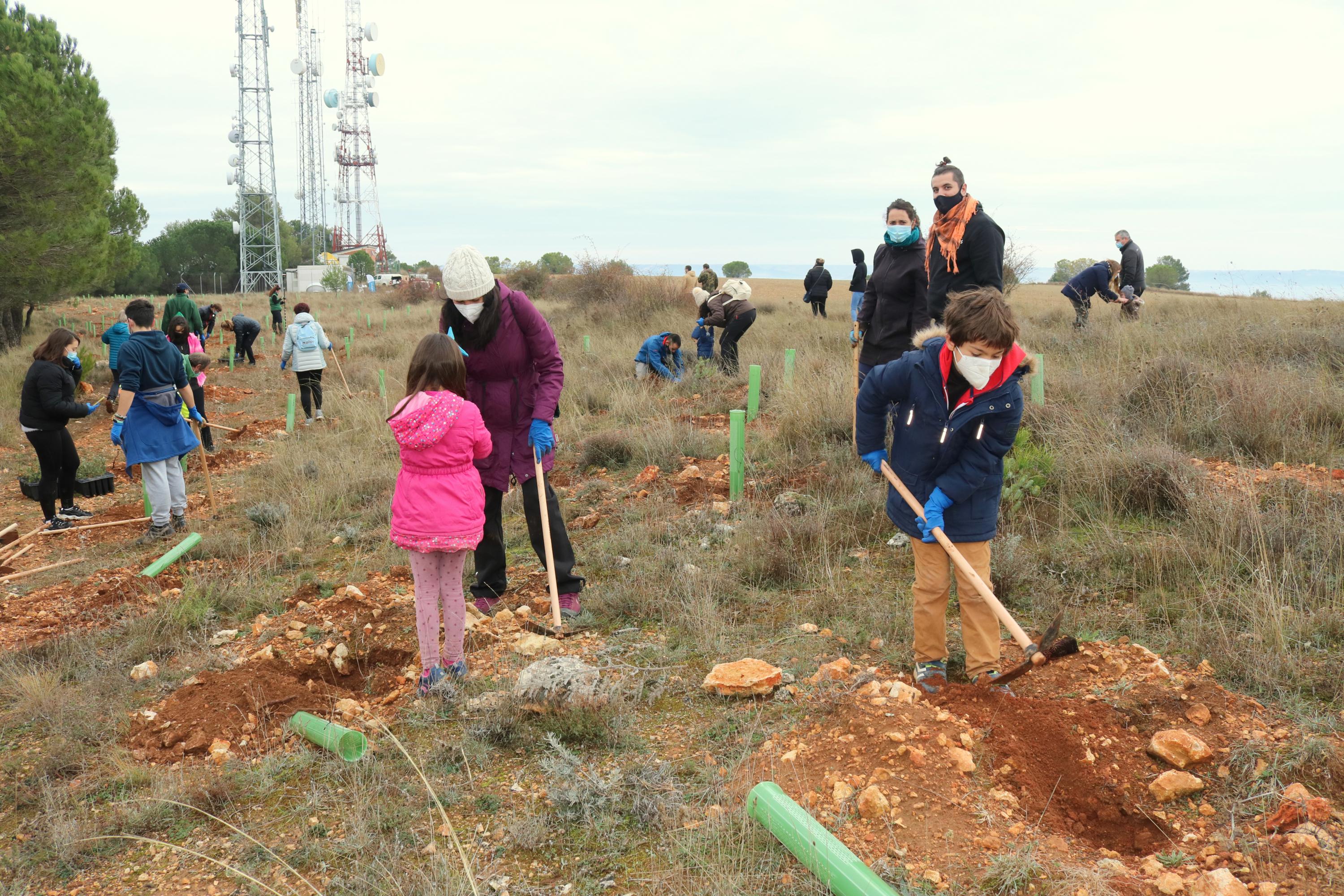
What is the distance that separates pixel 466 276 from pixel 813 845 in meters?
2.88

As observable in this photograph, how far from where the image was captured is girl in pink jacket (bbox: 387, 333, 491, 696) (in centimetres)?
352

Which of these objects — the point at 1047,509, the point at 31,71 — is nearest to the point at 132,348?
the point at 1047,509

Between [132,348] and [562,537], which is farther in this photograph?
[132,348]

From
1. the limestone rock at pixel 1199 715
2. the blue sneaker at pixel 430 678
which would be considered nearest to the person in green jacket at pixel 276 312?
the blue sneaker at pixel 430 678

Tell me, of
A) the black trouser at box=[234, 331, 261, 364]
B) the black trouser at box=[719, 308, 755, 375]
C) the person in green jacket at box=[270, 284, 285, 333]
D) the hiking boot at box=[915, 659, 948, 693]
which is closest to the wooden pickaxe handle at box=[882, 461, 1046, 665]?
the hiking boot at box=[915, 659, 948, 693]

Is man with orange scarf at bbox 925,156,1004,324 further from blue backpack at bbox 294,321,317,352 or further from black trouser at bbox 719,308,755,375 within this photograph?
blue backpack at bbox 294,321,317,352

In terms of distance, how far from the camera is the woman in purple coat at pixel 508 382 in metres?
4.09

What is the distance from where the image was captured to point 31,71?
12641 millimetres

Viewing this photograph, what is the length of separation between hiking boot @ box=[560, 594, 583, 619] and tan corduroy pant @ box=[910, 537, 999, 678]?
1.79m

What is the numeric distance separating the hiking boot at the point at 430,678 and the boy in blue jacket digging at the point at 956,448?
2.01 m

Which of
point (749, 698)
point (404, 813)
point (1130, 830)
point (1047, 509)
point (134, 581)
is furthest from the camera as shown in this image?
point (134, 581)

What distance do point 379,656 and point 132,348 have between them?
3747mm

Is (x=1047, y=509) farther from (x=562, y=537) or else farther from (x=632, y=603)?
(x=562, y=537)

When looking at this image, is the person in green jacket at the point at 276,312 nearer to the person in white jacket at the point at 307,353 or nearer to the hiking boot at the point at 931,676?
the person in white jacket at the point at 307,353
